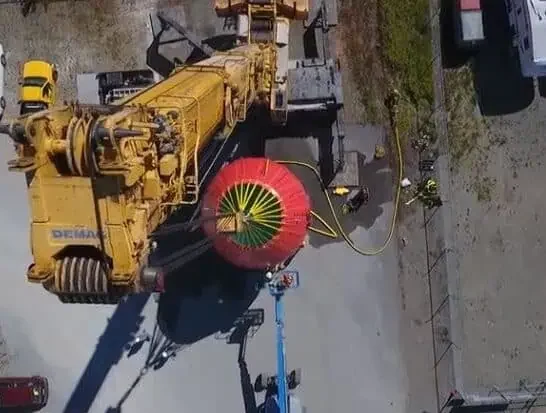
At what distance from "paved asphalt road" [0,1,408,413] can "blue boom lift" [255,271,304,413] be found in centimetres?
57

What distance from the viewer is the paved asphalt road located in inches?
831

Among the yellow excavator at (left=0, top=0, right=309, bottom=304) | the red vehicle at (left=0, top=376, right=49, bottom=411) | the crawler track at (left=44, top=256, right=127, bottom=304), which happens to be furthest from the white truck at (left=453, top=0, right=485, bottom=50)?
the red vehicle at (left=0, top=376, right=49, bottom=411)

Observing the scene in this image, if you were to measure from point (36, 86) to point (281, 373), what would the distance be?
982 cm

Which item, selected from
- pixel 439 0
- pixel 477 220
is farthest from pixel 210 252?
pixel 439 0

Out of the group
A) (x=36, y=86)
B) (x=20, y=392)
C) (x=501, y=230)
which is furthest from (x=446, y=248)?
(x=20, y=392)

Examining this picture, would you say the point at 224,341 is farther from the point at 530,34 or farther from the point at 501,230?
the point at 530,34

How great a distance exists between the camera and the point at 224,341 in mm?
21266

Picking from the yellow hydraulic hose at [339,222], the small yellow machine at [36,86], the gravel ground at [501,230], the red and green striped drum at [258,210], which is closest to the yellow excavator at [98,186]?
the red and green striped drum at [258,210]

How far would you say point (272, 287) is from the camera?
20141mm

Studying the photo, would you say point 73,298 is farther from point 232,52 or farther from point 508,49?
point 508,49

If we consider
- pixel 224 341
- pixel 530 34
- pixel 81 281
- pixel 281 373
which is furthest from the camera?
pixel 224 341

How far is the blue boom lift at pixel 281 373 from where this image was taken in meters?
19.9

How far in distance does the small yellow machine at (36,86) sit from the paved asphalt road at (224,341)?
2347mm

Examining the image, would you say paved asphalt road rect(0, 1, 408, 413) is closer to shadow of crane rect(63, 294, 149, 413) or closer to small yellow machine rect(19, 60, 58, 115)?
shadow of crane rect(63, 294, 149, 413)
